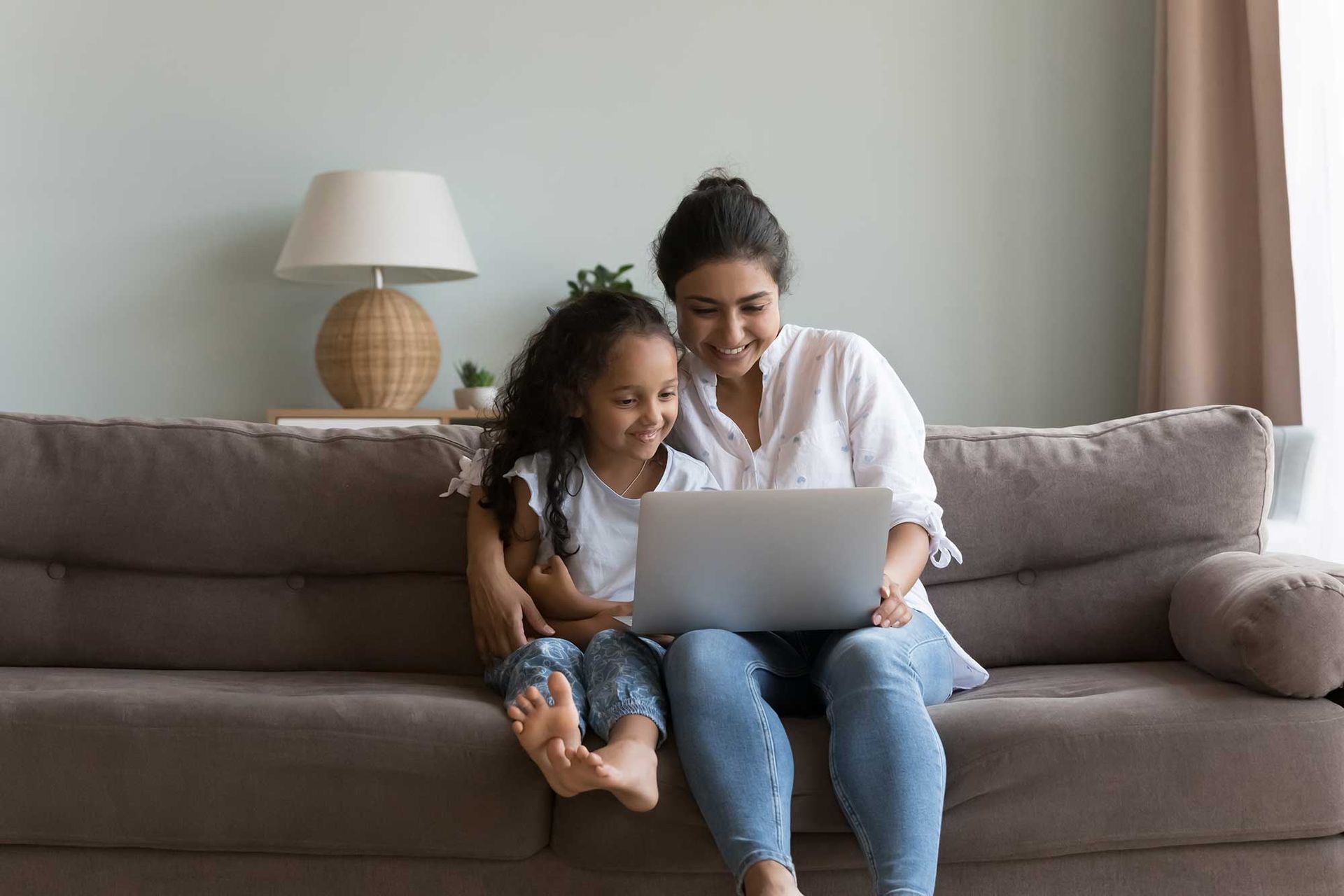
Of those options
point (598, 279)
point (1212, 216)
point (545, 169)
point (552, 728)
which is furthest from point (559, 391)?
point (1212, 216)

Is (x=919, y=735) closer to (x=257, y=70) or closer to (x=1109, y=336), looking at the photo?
(x=1109, y=336)

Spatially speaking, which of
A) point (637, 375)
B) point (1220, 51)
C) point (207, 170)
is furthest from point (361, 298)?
point (1220, 51)

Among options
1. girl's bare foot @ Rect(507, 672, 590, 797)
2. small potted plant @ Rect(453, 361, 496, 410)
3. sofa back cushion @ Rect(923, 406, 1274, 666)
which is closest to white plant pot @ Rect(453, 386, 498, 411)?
small potted plant @ Rect(453, 361, 496, 410)

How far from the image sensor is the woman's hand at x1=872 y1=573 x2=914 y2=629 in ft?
4.98

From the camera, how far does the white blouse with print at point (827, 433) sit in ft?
5.56

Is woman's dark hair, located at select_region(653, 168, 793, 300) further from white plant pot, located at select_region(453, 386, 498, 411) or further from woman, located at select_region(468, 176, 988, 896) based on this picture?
white plant pot, located at select_region(453, 386, 498, 411)

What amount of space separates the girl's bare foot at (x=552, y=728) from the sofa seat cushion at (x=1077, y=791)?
0.09 m

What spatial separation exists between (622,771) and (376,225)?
6.90 ft

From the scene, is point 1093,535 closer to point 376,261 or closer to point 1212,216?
point 1212,216

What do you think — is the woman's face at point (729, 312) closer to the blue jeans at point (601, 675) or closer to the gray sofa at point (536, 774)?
the blue jeans at point (601, 675)

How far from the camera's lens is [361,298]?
10.5 ft

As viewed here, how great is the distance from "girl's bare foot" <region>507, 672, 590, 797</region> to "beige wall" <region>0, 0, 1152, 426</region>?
7.14 feet

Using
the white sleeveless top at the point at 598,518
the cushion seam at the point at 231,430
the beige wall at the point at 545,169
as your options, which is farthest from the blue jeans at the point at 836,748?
the beige wall at the point at 545,169

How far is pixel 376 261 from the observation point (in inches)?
120
